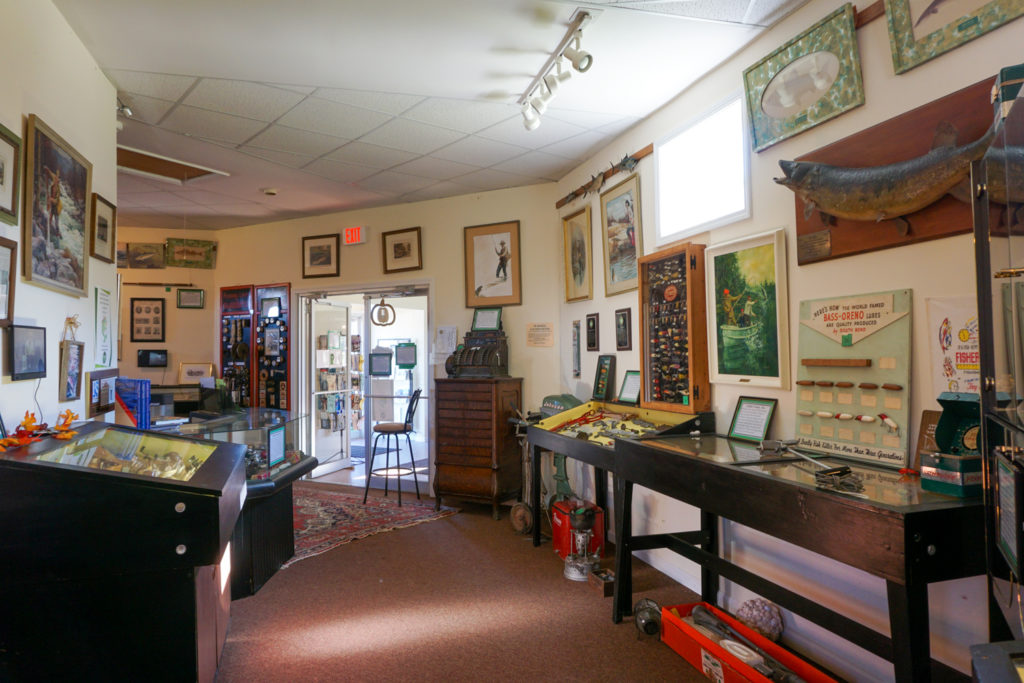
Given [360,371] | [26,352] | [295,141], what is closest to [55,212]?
[26,352]

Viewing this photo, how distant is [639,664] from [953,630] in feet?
3.88

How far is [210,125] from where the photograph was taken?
3.67 m

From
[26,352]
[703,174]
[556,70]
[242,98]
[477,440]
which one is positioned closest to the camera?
[26,352]

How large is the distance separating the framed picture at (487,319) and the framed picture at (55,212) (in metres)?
3.07

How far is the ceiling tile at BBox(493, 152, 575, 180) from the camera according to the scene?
4.32m

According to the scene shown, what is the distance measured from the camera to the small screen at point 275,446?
3239mm

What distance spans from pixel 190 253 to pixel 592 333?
4.84 meters

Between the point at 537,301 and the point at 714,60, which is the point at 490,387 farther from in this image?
the point at 714,60

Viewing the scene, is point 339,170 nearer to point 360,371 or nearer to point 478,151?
point 478,151

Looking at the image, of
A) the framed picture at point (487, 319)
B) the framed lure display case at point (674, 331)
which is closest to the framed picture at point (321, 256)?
the framed picture at point (487, 319)

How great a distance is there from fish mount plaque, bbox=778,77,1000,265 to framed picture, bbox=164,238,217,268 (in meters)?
6.16

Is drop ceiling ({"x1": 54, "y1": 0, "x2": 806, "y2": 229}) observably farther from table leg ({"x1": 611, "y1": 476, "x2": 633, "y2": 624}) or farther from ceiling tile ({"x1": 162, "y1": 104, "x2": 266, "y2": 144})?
table leg ({"x1": 611, "y1": 476, "x2": 633, "y2": 624})

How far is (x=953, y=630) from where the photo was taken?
1845mm

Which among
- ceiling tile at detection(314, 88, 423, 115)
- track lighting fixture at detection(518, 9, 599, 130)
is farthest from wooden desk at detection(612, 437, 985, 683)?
ceiling tile at detection(314, 88, 423, 115)
